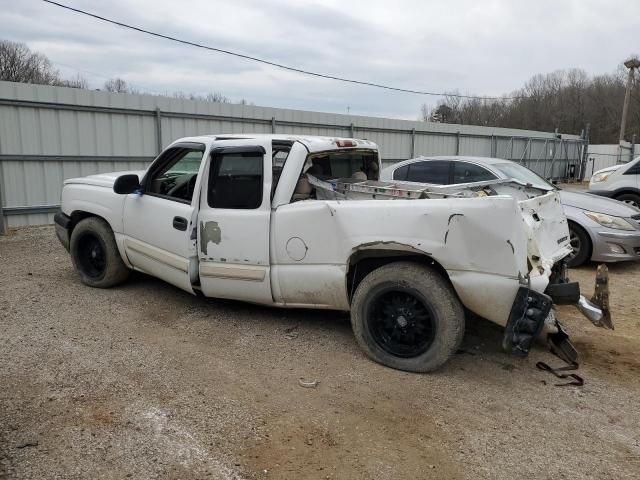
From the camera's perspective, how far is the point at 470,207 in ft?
11.5

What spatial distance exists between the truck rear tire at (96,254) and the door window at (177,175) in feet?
2.89

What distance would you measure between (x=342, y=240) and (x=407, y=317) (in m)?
0.77

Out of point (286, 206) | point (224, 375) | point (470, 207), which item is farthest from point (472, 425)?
point (286, 206)

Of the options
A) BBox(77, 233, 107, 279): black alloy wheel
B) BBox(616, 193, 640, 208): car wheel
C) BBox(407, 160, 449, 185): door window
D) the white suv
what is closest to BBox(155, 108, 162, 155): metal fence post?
BBox(407, 160, 449, 185): door window

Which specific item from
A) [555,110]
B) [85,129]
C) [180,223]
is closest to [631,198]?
[180,223]

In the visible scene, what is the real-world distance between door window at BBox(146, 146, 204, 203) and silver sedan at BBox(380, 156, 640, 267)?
4.58 metres

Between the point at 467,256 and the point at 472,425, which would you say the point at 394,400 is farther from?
the point at 467,256

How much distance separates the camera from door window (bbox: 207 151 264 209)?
451 cm

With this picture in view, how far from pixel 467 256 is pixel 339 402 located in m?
1.33

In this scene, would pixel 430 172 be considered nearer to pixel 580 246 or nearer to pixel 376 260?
pixel 580 246

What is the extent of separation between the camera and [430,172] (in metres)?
8.51

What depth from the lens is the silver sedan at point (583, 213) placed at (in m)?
6.96

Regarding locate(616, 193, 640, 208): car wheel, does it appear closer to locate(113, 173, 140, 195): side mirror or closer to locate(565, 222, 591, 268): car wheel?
locate(565, 222, 591, 268): car wheel

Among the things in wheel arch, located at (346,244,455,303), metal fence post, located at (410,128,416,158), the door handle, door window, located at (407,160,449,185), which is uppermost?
metal fence post, located at (410,128,416,158)
